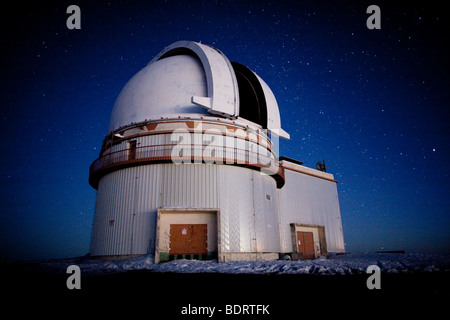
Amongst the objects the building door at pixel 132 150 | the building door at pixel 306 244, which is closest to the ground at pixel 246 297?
the building door at pixel 132 150

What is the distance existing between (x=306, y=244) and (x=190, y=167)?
36.1ft

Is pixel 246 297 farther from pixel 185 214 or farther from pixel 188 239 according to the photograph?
pixel 185 214

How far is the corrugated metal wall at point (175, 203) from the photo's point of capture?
43.0 feet

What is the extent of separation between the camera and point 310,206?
68.8 feet

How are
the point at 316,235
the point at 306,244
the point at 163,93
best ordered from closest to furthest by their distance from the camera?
the point at 163,93, the point at 306,244, the point at 316,235

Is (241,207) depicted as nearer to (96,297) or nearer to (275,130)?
(275,130)

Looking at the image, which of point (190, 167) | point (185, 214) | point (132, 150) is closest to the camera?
point (185, 214)

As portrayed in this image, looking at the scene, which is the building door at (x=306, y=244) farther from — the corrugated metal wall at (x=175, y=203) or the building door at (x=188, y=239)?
the building door at (x=188, y=239)

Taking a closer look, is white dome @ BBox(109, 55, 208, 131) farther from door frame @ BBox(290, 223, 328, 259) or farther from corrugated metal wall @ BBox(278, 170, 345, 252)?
door frame @ BBox(290, 223, 328, 259)

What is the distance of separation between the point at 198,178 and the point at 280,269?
6.83m

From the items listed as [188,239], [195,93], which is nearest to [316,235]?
[188,239]

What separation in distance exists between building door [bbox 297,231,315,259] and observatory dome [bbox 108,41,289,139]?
7250 millimetres

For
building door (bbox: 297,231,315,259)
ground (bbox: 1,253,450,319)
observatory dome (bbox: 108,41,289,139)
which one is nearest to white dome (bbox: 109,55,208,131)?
observatory dome (bbox: 108,41,289,139)
